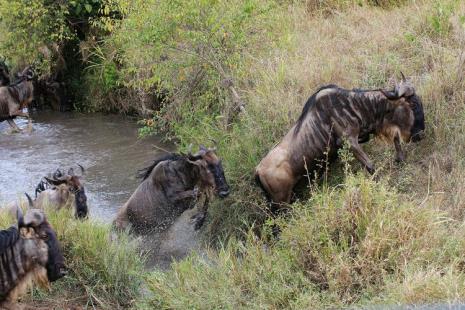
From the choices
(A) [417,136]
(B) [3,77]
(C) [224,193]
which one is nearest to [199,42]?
(C) [224,193]

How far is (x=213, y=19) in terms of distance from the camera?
9.00 m

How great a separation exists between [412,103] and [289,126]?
1.54 metres

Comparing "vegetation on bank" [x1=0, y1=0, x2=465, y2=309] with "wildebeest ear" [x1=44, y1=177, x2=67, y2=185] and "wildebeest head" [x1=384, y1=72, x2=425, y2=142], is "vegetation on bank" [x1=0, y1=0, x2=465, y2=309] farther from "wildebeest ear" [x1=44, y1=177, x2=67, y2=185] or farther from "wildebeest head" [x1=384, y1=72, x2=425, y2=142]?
"wildebeest ear" [x1=44, y1=177, x2=67, y2=185]

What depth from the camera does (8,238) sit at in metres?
5.77

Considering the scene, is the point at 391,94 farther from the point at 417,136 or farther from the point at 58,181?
the point at 58,181

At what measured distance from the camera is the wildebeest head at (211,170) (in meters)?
7.42

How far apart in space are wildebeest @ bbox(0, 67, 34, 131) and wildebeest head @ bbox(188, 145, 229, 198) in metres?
8.41

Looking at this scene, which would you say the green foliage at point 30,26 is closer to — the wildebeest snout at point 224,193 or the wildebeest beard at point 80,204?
the wildebeest beard at point 80,204

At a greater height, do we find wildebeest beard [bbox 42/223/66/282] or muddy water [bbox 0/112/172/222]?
wildebeest beard [bbox 42/223/66/282]

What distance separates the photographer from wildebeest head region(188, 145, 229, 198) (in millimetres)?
7422

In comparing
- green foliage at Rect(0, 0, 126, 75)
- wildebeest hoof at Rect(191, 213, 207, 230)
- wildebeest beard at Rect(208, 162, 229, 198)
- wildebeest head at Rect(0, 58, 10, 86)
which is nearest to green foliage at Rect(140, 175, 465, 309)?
wildebeest beard at Rect(208, 162, 229, 198)

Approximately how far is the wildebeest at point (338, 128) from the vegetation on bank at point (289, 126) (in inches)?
10.1

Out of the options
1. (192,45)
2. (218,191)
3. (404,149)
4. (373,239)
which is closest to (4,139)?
(192,45)

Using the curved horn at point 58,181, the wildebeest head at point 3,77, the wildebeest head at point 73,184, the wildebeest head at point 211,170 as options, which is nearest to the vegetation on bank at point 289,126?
the wildebeest head at point 211,170
